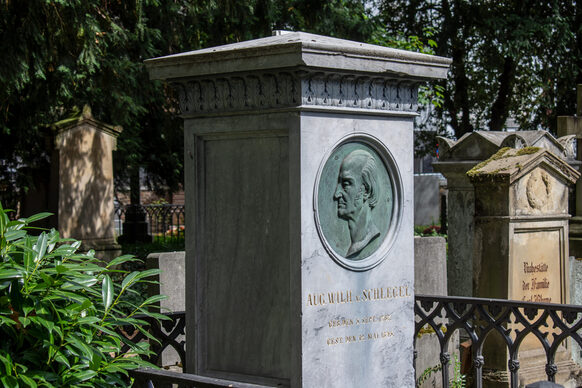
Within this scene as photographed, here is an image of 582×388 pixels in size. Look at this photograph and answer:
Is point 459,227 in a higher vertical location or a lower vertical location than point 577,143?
lower

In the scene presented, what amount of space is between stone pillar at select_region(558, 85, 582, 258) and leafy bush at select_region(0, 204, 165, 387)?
377 inches

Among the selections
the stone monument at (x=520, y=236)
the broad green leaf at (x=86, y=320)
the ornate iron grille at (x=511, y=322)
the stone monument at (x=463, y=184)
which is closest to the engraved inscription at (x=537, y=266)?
the stone monument at (x=520, y=236)

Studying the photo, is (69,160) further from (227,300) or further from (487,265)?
(227,300)

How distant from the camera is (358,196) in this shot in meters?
4.55

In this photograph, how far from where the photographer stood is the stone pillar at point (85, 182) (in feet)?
42.7

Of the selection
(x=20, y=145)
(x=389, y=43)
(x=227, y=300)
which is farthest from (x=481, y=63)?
(x=227, y=300)

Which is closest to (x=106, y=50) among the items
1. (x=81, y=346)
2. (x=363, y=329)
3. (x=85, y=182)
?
(x=85, y=182)

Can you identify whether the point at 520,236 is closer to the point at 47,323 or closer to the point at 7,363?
the point at 47,323

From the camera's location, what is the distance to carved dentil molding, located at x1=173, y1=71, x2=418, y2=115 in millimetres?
4293

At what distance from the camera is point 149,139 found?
59.9 ft

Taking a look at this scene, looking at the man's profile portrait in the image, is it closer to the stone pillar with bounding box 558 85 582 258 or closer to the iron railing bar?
the iron railing bar

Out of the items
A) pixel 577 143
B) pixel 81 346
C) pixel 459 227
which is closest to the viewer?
pixel 81 346

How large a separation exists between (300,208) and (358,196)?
1.44ft

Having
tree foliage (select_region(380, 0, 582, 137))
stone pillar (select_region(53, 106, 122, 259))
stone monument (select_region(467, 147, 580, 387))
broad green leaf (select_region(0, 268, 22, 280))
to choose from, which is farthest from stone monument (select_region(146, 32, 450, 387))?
tree foliage (select_region(380, 0, 582, 137))
